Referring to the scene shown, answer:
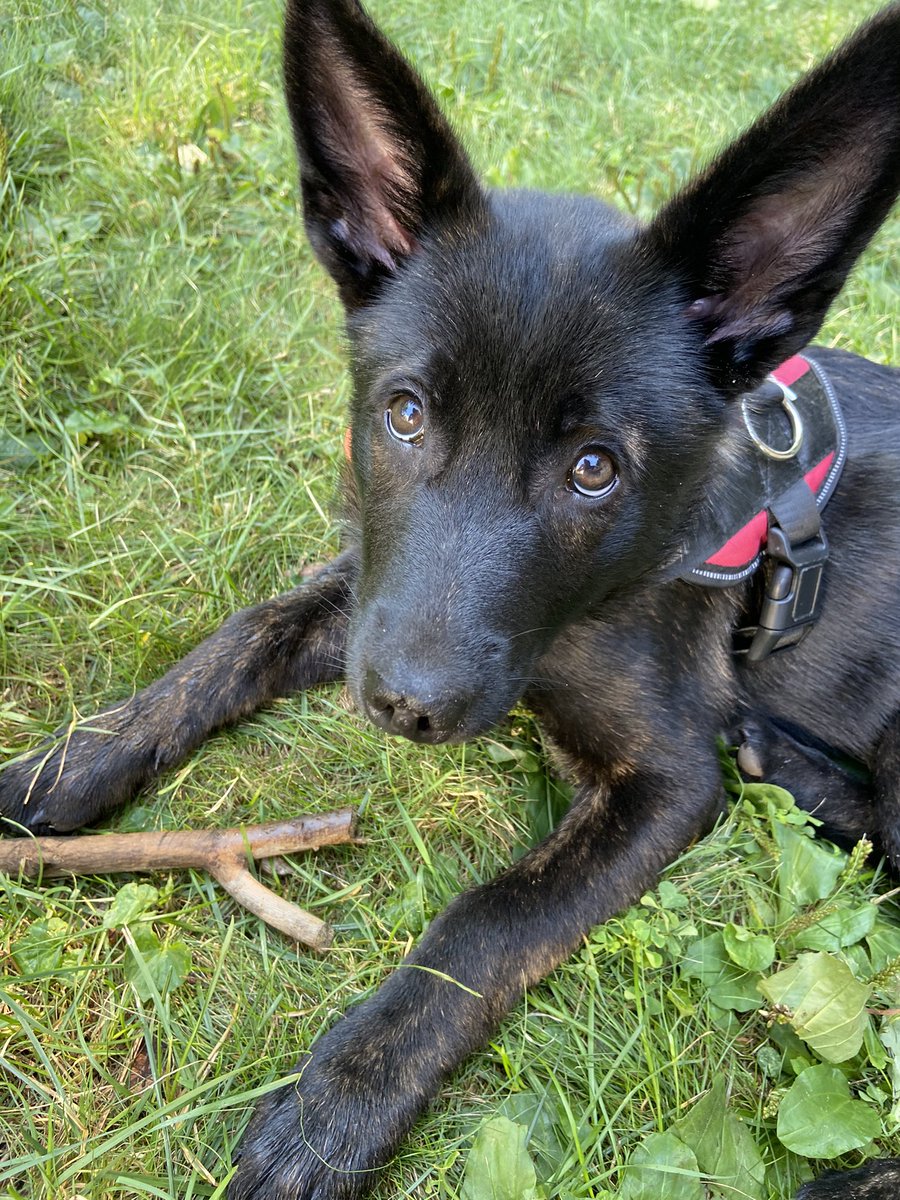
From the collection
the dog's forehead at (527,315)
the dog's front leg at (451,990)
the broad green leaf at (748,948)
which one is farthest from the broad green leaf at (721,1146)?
the dog's forehead at (527,315)

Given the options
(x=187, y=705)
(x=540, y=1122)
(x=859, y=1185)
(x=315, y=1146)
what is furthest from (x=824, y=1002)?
(x=187, y=705)

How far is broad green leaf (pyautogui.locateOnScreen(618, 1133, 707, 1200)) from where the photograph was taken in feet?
6.69

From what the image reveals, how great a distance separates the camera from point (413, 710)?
1.86 meters

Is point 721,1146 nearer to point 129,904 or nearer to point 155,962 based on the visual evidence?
point 155,962

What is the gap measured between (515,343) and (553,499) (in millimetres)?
347

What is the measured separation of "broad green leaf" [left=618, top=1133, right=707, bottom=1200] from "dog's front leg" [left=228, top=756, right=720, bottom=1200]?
43 centimetres

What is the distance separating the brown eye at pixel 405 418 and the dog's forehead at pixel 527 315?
0.07m

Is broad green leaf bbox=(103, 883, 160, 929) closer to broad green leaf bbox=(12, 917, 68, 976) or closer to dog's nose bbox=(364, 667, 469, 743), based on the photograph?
broad green leaf bbox=(12, 917, 68, 976)

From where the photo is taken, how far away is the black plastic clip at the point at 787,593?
2.60 m

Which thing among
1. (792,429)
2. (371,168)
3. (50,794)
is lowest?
(50,794)

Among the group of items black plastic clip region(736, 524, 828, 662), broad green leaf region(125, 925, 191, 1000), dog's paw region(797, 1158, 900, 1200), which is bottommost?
dog's paw region(797, 1158, 900, 1200)

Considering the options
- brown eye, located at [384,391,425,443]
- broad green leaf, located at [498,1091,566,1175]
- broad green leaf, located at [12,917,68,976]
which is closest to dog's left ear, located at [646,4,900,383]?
brown eye, located at [384,391,425,443]

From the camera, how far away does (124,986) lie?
2264 mm

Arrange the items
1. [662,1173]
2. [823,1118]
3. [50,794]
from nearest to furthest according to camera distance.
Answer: [662,1173]
[823,1118]
[50,794]
